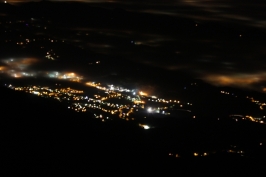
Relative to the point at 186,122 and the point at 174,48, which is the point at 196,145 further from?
the point at 174,48

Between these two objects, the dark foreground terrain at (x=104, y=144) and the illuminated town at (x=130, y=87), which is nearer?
the dark foreground terrain at (x=104, y=144)

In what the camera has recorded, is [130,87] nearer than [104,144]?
No

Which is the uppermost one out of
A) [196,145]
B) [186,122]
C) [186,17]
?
[186,17]

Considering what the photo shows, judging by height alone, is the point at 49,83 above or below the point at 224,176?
above

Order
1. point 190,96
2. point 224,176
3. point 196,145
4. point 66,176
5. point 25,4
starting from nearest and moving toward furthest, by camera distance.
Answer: point 66,176, point 224,176, point 196,145, point 190,96, point 25,4

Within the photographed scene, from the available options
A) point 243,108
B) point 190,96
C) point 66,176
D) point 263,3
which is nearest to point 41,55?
point 190,96

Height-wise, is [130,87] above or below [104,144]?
above

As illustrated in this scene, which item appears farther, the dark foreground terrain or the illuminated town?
the illuminated town

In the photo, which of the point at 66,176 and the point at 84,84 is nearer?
the point at 66,176
